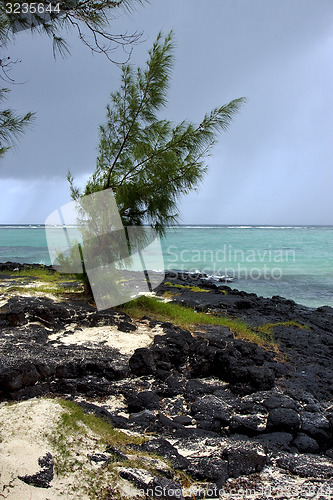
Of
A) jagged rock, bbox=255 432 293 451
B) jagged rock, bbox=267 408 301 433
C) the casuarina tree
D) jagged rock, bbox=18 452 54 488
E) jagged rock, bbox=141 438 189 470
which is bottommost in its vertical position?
jagged rock, bbox=255 432 293 451

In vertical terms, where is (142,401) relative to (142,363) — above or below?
below

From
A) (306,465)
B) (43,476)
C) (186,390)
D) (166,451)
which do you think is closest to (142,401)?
(186,390)

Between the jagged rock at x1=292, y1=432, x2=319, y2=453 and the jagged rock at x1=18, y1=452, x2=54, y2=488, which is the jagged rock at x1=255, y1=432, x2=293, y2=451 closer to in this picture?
the jagged rock at x1=292, y1=432, x2=319, y2=453

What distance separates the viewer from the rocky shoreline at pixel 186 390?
2.97m

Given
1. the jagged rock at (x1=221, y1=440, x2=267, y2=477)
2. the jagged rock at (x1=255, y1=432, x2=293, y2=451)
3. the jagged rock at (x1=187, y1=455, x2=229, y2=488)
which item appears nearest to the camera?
the jagged rock at (x1=187, y1=455, x2=229, y2=488)

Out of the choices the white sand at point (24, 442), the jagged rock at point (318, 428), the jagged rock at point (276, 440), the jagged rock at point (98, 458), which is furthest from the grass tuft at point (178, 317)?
the jagged rock at point (98, 458)

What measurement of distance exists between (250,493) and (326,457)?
43.6 inches

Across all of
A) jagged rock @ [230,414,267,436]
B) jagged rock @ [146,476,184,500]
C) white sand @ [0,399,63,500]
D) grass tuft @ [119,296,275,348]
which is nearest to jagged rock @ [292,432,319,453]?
jagged rock @ [230,414,267,436]

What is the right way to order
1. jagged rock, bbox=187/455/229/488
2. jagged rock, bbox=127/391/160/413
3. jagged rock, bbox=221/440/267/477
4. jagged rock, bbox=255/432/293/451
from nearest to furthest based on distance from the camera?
jagged rock, bbox=187/455/229/488, jagged rock, bbox=221/440/267/477, jagged rock, bbox=255/432/293/451, jagged rock, bbox=127/391/160/413

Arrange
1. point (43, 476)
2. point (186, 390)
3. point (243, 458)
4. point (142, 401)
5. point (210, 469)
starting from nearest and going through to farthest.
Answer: point (43, 476) → point (210, 469) → point (243, 458) → point (142, 401) → point (186, 390)

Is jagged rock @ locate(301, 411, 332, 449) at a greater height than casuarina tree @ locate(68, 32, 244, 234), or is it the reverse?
casuarina tree @ locate(68, 32, 244, 234)

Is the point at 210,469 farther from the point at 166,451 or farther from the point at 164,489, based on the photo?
the point at 164,489

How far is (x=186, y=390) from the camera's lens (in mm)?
4418

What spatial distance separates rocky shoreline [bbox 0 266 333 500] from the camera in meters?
2.97
